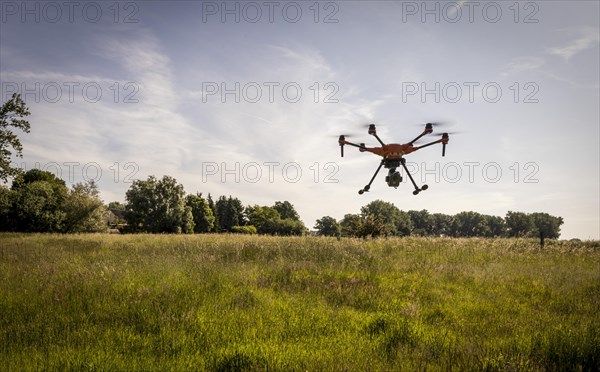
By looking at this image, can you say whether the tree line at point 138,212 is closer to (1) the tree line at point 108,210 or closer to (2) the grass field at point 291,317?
(1) the tree line at point 108,210

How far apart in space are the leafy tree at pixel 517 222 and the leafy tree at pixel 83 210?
516 feet

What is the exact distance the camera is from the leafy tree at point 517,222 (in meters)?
142

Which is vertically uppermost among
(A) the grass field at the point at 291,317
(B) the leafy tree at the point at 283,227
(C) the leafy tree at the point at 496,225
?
(A) the grass field at the point at 291,317

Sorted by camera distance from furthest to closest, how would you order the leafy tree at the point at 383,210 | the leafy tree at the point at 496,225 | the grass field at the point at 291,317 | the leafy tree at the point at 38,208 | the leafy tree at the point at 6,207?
1. the leafy tree at the point at 496,225
2. the leafy tree at the point at 383,210
3. the leafy tree at the point at 38,208
4. the leafy tree at the point at 6,207
5. the grass field at the point at 291,317

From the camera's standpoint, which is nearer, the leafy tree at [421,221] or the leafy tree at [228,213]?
the leafy tree at [228,213]

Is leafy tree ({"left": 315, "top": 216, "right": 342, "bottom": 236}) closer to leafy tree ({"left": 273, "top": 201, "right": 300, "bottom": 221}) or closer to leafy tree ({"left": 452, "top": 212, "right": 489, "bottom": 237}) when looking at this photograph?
leafy tree ({"left": 273, "top": 201, "right": 300, "bottom": 221})

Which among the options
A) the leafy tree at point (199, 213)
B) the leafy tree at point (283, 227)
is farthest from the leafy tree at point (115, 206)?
the leafy tree at point (283, 227)

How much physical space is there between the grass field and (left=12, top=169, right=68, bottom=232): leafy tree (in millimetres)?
36963

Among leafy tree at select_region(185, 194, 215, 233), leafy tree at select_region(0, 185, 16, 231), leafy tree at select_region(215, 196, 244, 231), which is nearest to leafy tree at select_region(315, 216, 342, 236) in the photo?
leafy tree at select_region(215, 196, 244, 231)

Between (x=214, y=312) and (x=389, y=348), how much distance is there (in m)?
2.78

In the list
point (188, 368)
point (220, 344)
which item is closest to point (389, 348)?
point (220, 344)

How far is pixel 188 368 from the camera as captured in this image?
11.5 feet

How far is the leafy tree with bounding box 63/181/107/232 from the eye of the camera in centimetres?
4200

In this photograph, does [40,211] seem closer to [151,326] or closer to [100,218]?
[100,218]
